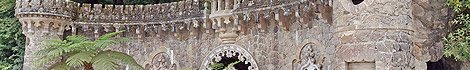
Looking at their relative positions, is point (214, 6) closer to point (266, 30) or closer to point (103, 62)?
point (266, 30)

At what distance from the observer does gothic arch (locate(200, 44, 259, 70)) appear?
11.4m

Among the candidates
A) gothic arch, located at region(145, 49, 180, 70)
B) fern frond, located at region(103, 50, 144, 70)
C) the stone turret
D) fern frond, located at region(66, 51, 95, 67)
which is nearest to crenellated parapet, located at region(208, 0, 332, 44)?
the stone turret

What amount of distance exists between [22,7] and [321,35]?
302 inches

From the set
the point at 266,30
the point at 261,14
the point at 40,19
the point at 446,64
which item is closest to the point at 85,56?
the point at 261,14

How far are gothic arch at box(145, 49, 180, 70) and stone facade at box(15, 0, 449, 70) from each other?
0.09ft

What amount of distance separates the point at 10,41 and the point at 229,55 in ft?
23.5

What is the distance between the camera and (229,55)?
11.9 meters

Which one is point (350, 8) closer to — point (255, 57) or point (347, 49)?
point (347, 49)

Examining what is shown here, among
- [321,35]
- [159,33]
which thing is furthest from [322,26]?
[159,33]

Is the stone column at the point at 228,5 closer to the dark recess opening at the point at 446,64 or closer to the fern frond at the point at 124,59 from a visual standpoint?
the fern frond at the point at 124,59

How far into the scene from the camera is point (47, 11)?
12523 mm

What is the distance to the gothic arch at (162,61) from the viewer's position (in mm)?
13147

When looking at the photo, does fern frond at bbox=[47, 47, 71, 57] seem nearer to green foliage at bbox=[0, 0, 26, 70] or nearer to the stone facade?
the stone facade

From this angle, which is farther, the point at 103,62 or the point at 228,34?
the point at 228,34
